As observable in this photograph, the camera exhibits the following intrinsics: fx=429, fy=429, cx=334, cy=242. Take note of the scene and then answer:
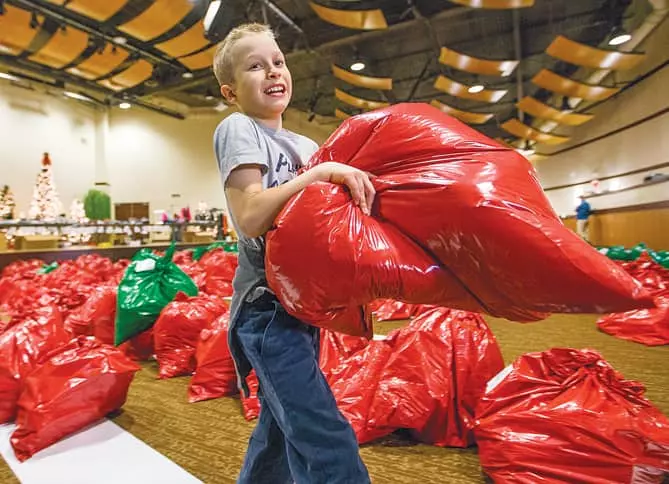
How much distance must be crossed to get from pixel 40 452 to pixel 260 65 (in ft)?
4.78

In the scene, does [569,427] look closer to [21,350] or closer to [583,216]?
[21,350]

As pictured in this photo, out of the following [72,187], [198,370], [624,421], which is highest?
[72,187]

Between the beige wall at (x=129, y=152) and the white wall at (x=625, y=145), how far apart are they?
8787 millimetres

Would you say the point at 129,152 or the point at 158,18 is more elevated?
the point at 158,18

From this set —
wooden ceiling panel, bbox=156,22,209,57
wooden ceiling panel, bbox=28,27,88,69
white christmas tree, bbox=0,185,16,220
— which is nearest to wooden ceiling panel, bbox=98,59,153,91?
wooden ceiling panel, bbox=28,27,88,69

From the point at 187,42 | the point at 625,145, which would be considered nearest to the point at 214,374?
A: the point at 187,42

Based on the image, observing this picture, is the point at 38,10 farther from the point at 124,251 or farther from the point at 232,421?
the point at 232,421

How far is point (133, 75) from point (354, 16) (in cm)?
525

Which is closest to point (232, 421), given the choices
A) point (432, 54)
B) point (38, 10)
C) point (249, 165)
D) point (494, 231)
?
point (249, 165)

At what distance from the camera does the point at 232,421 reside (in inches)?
63.1

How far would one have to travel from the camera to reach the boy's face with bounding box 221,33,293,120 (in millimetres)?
832

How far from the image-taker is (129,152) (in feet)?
40.8

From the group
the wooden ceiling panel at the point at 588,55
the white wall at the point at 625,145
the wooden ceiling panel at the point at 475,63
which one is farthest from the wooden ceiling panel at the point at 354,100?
the white wall at the point at 625,145

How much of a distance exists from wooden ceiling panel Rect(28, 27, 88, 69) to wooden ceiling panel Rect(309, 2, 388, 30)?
4.21m
